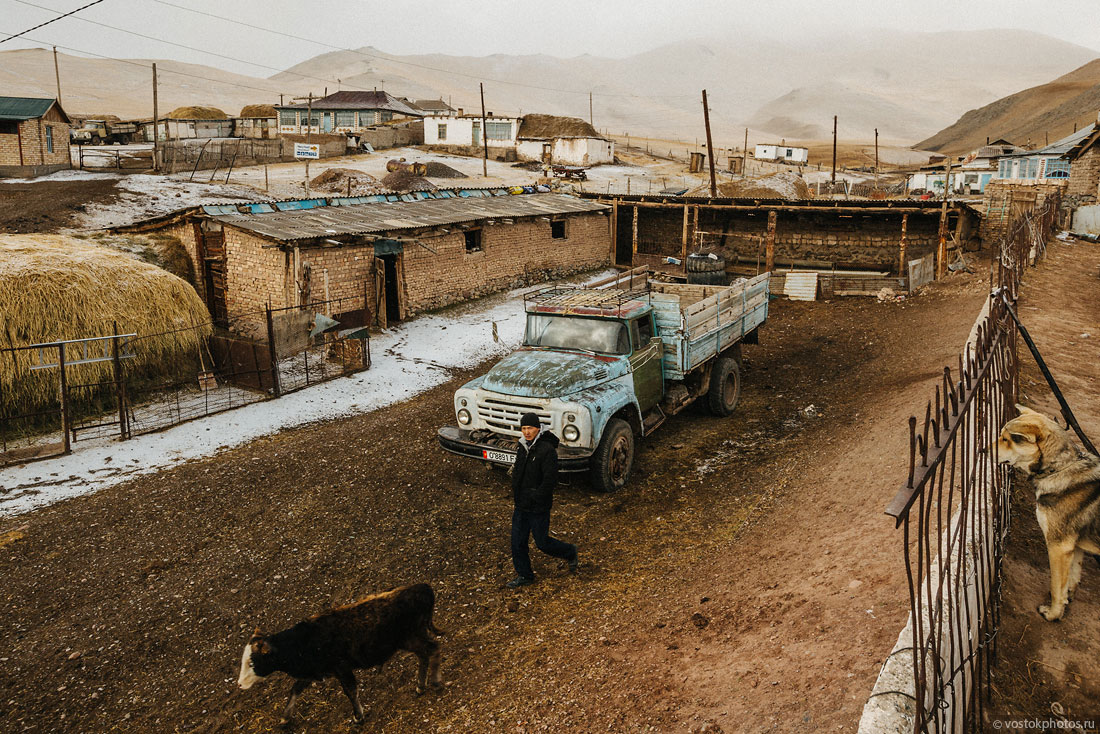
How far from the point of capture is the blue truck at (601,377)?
27.9ft

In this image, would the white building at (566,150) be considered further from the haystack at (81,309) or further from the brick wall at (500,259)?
the haystack at (81,309)

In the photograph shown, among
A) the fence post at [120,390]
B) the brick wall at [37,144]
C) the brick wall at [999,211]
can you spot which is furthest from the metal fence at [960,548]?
the brick wall at [37,144]

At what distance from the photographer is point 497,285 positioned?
22.7m

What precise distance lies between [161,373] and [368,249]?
19.4 feet

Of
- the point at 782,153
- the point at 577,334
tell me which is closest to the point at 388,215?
the point at 577,334

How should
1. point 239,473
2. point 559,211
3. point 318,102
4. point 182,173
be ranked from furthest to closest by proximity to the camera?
1. point 318,102
2. point 182,173
3. point 559,211
4. point 239,473

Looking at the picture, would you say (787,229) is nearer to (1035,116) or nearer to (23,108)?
(23,108)

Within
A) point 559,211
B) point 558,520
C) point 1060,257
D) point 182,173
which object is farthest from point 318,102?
point 558,520

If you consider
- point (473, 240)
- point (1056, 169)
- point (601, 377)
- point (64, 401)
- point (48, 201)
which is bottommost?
point (64, 401)

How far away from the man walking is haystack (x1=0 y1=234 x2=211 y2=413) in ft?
30.6

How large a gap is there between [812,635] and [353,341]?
12.6 meters

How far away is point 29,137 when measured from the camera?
3231 cm

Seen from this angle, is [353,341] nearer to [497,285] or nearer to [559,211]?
[497,285]

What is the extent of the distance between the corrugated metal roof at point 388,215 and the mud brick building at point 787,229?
119 inches
